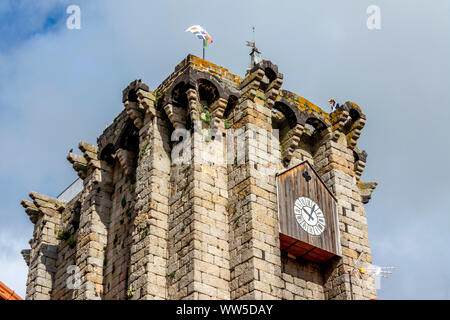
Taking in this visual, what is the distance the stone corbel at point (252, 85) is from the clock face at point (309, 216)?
3.32 metres

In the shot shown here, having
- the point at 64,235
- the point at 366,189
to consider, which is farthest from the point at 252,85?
the point at 64,235

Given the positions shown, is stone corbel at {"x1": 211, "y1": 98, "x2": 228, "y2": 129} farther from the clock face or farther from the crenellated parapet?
Answer: the clock face

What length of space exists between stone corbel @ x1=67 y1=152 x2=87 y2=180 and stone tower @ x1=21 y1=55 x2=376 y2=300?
47mm

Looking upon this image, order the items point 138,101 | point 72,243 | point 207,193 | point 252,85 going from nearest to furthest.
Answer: point 207,193 < point 252,85 < point 138,101 < point 72,243

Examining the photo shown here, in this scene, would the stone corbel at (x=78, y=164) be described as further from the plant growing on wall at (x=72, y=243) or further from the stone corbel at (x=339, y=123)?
the stone corbel at (x=339, y=123)

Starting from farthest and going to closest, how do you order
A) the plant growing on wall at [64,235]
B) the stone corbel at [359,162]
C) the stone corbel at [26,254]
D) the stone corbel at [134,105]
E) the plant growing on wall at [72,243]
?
the stone corbel at [26,254] → the plant growing on wall at [64,235] → the plant growing on wall at [72,243] → the stone corbel at [359,162] → the stone corbel at [134,105]

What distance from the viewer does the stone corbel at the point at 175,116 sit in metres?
23.0

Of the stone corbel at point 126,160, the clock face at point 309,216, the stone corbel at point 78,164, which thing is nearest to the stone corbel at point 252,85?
Result: the clock face at point 309,216

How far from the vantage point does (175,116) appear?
2305 centimetres

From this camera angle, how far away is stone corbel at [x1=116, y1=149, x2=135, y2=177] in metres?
24.7

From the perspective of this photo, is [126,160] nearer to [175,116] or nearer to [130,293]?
[175,116]

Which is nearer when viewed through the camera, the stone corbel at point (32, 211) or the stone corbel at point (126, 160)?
the stone corbel at point (126, 160)

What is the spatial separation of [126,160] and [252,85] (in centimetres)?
462

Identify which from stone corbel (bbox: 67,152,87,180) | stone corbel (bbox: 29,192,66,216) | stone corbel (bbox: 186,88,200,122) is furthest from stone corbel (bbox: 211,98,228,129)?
stone corbel (bbox: 29,192,66,216)
